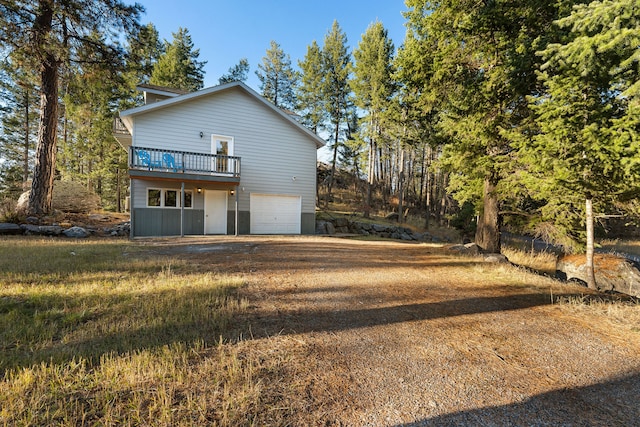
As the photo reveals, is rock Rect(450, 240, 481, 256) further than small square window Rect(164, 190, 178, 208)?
No

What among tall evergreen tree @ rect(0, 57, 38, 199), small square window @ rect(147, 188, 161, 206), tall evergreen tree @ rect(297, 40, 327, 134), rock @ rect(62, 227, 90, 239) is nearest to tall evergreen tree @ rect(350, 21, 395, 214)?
tall evergreen tree @ rect(297, 40, 327, 134)

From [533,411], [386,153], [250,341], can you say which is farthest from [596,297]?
[386,153]

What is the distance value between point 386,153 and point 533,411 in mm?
34144

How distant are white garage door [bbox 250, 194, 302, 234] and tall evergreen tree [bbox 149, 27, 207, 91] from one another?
59.4 ft

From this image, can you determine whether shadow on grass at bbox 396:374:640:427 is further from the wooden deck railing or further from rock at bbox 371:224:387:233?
rock at bbox 371:224:387:233

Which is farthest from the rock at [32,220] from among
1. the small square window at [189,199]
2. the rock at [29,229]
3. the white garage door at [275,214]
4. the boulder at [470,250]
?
the boulder at [470,250]

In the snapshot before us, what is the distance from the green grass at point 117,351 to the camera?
192 cm

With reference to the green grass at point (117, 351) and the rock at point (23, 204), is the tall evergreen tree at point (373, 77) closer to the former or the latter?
the green grass at point (117, 351)

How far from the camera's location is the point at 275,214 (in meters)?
15.6

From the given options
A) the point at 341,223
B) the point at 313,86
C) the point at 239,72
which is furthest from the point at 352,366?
the point at 239,72

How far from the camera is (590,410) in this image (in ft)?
7.20

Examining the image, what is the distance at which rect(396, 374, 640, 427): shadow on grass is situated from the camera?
2.01m

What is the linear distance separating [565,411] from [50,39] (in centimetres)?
1823

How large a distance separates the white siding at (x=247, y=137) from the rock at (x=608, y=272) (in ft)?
37.4
